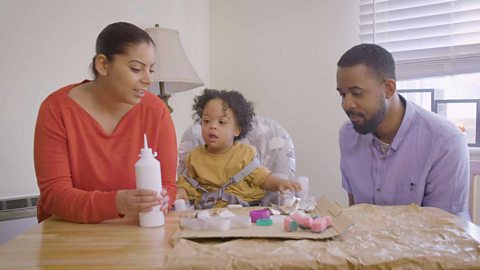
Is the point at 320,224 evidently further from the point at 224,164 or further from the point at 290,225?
the point at 224,164

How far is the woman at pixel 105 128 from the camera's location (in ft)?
3.57

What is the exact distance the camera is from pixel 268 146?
180 centimetres

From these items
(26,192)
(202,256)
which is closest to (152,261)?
(202,256)

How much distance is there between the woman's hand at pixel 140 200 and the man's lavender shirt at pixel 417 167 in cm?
82

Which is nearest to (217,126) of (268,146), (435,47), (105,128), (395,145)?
(268,146)

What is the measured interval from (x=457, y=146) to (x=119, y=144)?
1.07m

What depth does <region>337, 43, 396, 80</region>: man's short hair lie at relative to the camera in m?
1.40

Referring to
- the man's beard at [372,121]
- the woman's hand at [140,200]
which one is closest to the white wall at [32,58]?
the woman's hand at [140,200]

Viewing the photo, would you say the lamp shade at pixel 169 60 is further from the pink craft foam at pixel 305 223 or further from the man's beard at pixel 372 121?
the pink craft foam at pixel 305 223

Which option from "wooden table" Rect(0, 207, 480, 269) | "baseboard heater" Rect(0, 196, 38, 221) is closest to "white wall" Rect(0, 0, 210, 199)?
"baseboard heater" Rect(0, 196, 38, 221)

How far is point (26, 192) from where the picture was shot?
1.81 m

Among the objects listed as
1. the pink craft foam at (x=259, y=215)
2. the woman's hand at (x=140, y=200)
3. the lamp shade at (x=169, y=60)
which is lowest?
the pink craft foam at (x=259, y=215)

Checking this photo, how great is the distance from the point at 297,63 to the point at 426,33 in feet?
2.42

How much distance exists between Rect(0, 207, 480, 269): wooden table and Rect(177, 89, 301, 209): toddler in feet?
1.56
